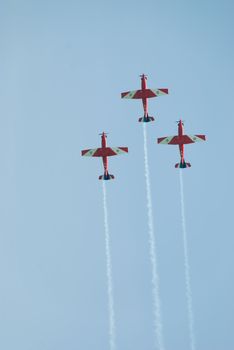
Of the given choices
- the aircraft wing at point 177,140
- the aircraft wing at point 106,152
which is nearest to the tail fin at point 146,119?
the aircraft wing at point 177,140

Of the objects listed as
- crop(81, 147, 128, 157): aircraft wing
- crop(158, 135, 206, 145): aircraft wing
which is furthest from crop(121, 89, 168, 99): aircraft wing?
crop(81, 147, 128, 157): aircraft wing

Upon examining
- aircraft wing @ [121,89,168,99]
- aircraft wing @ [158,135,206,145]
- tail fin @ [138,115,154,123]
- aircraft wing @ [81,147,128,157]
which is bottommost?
aircraft wing @ [81,147,128,157]

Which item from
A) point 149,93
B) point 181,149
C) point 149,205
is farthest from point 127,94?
point 149,205

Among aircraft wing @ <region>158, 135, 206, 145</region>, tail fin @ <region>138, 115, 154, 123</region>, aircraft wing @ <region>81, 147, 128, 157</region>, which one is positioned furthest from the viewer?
aircraft wing @ <region>158, 135, 206, 145</region>

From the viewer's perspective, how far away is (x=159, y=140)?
94000 mm

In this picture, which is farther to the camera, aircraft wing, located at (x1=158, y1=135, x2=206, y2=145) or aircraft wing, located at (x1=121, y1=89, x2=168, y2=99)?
aircraft wing, located at (x1=121, y1=89, x2=168, y2=99)

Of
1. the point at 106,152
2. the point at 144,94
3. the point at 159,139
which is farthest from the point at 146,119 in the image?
the point at 106,152

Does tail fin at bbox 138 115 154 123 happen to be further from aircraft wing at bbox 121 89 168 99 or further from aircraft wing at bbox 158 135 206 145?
aircraft wing at bbox 121 89 168 99

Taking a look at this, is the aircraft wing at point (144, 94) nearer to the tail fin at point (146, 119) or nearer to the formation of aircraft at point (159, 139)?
the formation of aircraft at point (159, 139)

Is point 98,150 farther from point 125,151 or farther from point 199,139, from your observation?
point 199,139

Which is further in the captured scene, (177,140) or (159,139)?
(159,139)

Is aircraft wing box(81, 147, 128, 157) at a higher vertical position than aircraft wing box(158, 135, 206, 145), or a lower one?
lower

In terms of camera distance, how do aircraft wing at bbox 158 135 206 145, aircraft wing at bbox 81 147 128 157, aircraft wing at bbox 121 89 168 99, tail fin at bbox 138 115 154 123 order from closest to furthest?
tail fin at bbox 138 115 154 123, aircraft wing at bbox 81 147 128 157, aircraft wing at bbox 158 135 206 145, aircraft wing at bbox 121 89 168 99

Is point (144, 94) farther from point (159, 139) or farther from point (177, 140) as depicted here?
point (177, 140)
